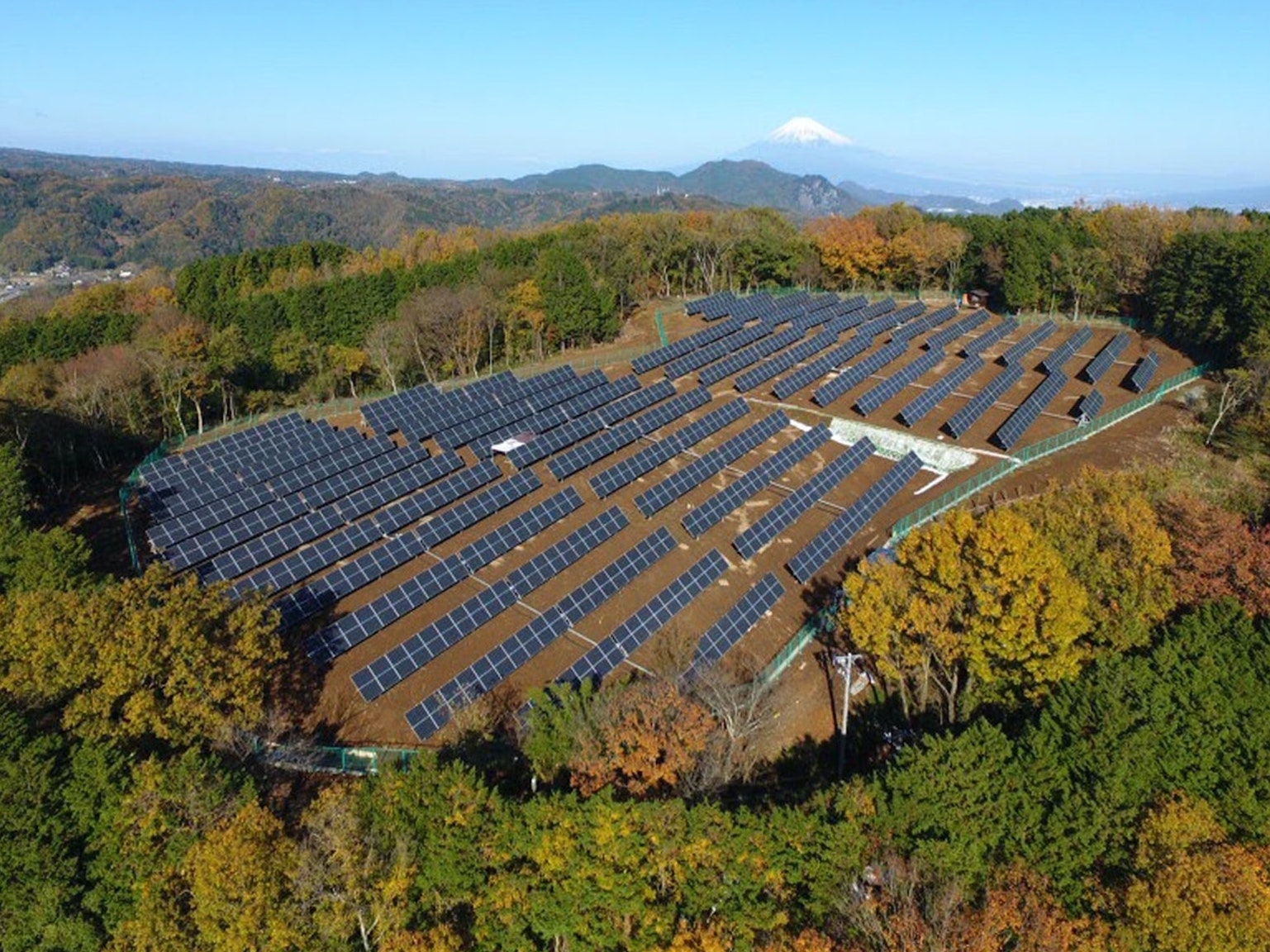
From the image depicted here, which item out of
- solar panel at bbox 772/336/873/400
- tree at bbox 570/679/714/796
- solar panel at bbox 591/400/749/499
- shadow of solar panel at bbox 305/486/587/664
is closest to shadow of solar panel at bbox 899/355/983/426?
solar panel at bbox 772/336/873/400

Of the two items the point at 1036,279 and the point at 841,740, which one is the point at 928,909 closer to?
the point at 841,740

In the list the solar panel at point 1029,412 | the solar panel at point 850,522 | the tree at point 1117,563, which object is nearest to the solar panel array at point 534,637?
the solar panel at point 850,522

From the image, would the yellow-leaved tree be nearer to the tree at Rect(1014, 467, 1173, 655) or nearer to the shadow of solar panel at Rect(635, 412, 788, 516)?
the tree at Rect(1014, 467, 1173, 655)

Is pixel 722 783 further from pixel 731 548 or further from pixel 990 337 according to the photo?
pixel 990 337

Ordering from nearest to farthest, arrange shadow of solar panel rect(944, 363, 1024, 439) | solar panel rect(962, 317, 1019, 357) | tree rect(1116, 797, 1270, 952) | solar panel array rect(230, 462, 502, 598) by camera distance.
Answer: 1. tree rect(1116, 797, 1270, 952)
2. solar panel array rect(230, 462, 502, 598)
3. shadow of solar panel rect(944, 363, 1024, 439)
4. solar panel rect(962, 317, 1019, 357)

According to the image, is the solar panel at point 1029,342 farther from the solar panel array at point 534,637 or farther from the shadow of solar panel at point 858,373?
the solar panel array at point 534,637

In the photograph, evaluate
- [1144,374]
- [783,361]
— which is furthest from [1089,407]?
[783,361]
